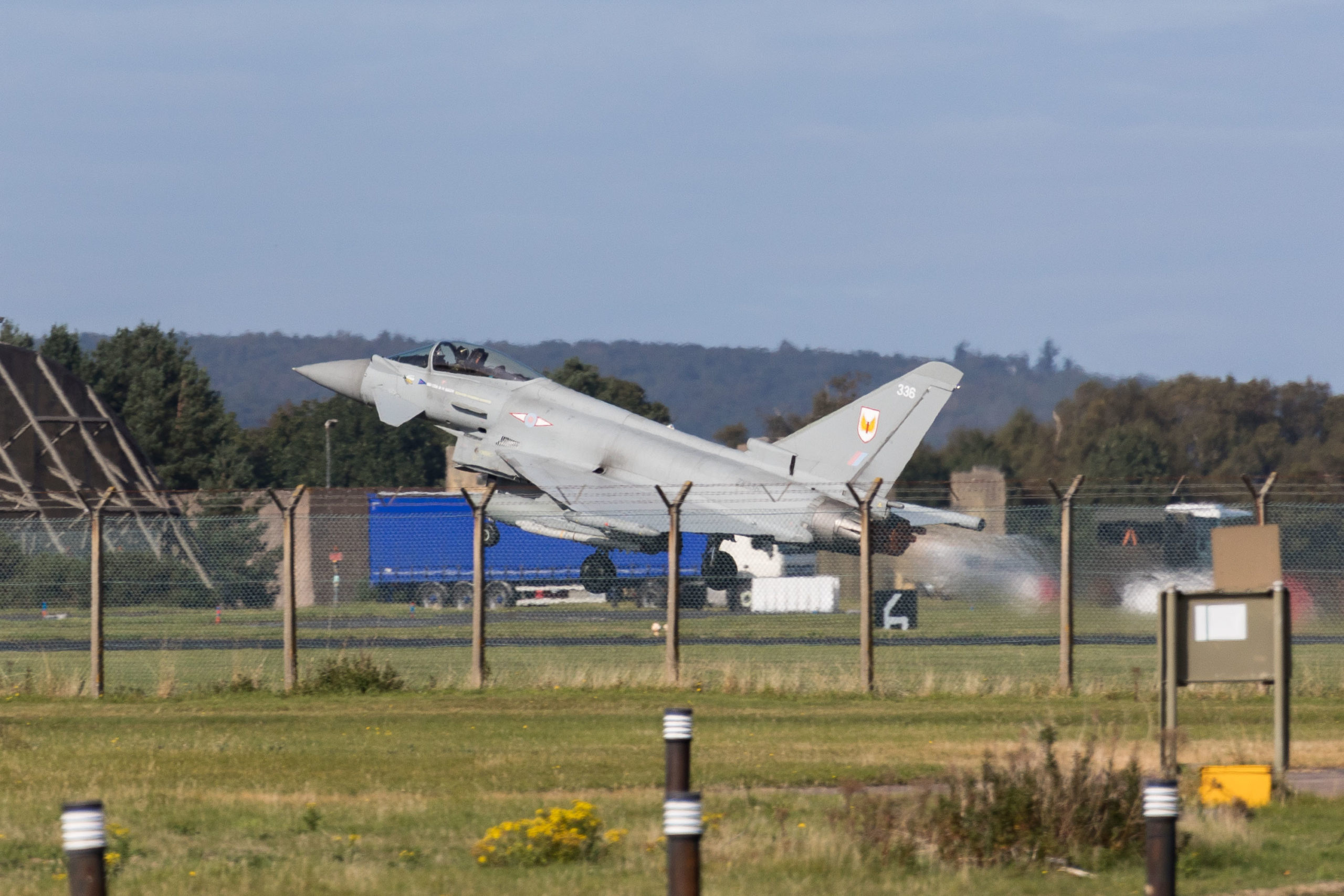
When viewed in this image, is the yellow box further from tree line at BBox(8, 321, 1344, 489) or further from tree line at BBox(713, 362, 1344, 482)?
tree line at BBox(713, 362, 1344, 482)

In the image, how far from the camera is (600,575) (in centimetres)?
4094

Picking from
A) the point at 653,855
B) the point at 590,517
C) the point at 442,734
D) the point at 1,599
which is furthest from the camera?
the point at 1,599

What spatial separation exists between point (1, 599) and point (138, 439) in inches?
1509

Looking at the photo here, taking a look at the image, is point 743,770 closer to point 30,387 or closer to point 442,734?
point 442,734

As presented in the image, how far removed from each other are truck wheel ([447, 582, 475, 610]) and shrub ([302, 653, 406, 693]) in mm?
31367

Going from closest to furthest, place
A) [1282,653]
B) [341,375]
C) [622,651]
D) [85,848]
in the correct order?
[85,848] < [1282,653] < [622,651] < [341,375]

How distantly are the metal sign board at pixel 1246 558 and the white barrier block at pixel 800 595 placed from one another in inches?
1220

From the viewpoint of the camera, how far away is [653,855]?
9727 millimetres

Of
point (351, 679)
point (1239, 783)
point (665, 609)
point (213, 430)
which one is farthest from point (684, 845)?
point (213, 430)

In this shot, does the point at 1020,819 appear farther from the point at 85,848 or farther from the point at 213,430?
the point at 213,430

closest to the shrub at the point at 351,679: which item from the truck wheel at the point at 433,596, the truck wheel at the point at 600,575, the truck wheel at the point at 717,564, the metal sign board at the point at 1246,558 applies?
the truck wheel at the point at 600,575

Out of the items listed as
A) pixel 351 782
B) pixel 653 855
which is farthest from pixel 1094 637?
pixel 653 855

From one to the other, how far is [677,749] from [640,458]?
2608 cm

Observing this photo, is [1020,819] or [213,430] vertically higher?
[213,430]
